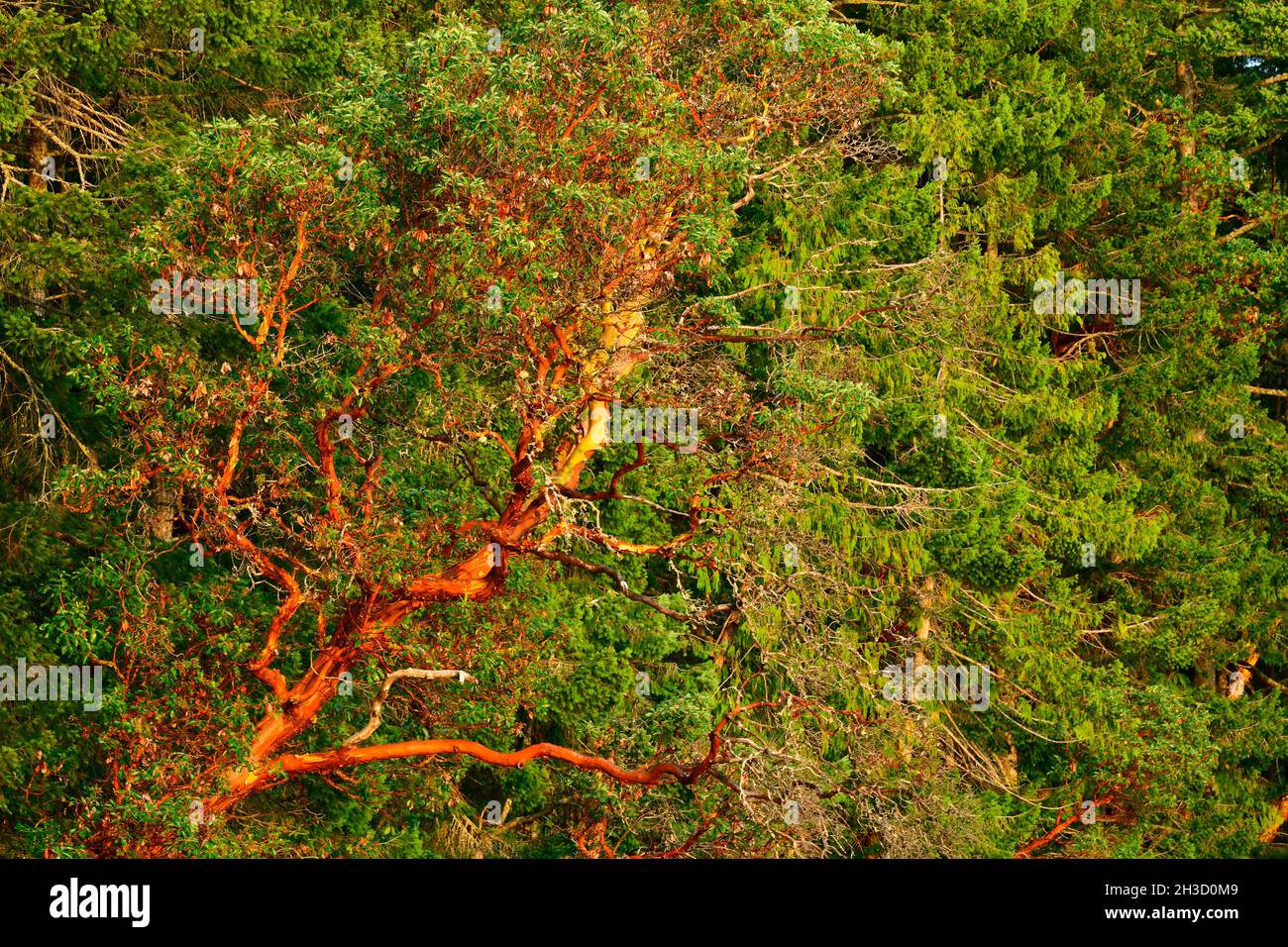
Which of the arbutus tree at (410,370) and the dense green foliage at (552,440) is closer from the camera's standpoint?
the arbutus tree at (410,370)

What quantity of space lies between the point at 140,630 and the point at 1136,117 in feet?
56.7

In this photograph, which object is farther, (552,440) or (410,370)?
(552,440)

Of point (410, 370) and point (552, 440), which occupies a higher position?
point (410, 370)

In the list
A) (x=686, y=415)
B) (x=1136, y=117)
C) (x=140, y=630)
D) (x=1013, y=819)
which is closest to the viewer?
(x=140, y=630)

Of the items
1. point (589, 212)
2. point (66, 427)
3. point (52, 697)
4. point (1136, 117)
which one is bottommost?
point (52, 697)

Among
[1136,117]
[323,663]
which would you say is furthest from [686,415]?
[1136,117]

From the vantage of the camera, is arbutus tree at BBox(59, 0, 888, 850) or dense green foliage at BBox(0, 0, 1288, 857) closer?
arbutus tree at BBox(59, 0, 888, 850)

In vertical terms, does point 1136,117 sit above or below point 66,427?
above

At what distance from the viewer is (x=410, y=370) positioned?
16.3 m

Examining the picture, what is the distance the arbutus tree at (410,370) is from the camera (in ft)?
47.6

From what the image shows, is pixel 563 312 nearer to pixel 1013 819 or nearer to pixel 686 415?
pixel 686 415

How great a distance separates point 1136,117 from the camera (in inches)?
1091

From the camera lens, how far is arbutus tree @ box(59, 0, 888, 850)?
47.6ft
